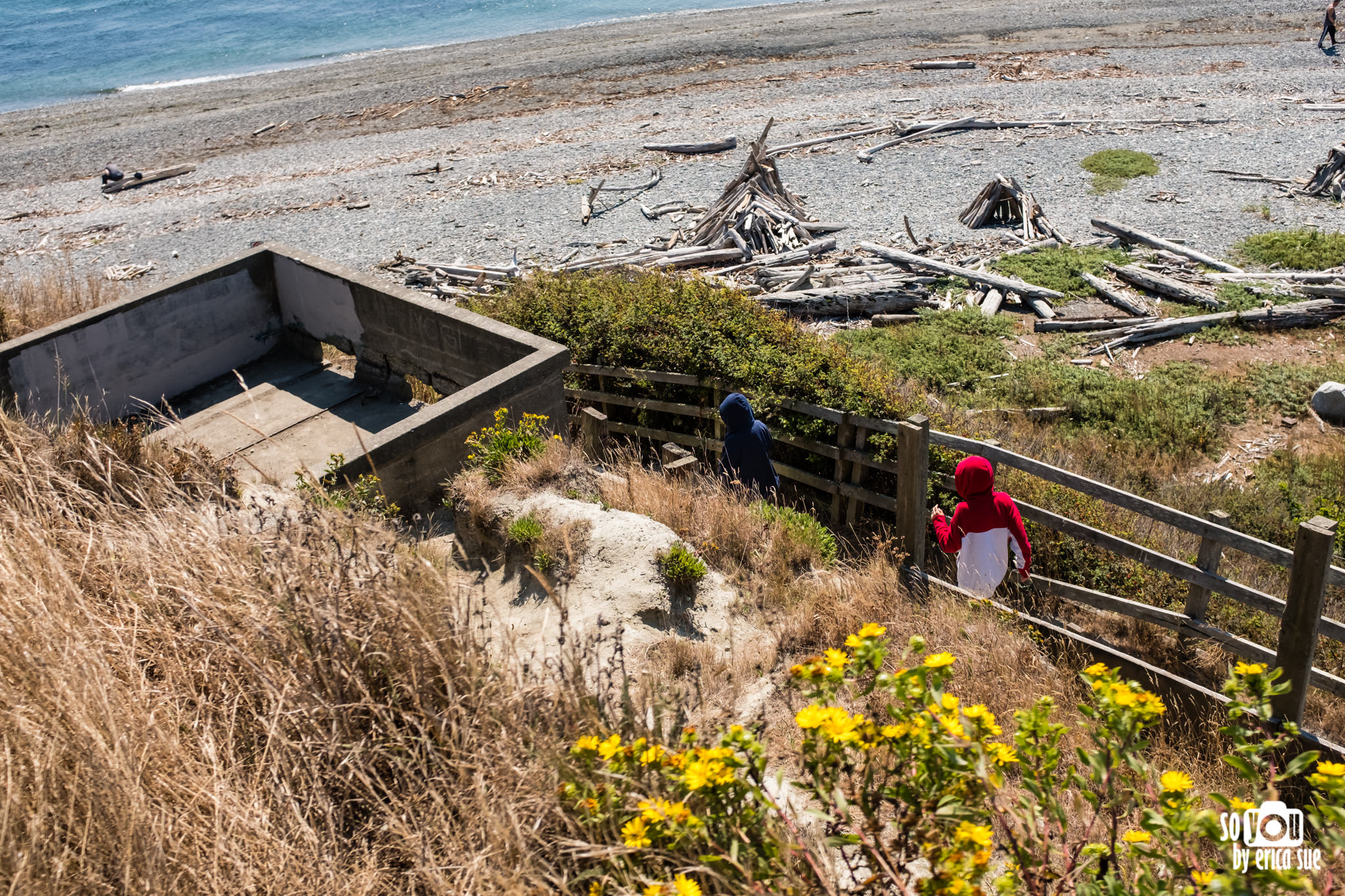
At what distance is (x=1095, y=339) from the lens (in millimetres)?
13125

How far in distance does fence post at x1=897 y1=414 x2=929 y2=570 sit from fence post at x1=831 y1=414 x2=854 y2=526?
2.68ft

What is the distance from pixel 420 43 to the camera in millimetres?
50344

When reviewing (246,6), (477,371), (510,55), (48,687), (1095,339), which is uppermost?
(246,6)

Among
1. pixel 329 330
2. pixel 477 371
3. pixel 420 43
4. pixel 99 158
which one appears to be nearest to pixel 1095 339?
pixel 477 371

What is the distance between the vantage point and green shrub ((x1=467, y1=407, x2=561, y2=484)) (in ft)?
24.0

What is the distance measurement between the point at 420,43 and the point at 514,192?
114 feet

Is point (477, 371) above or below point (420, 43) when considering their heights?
below

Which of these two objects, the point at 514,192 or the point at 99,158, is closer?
the point at 514,192

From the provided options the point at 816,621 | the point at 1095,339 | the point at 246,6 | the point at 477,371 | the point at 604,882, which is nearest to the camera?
the point at 604,882

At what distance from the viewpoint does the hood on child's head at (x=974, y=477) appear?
5965 mm

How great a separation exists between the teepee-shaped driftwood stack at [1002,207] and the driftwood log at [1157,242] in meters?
0.99

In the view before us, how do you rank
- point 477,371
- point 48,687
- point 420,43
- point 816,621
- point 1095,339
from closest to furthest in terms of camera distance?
point 48,687 < point 816,621 < point 477,371 < point 1095,339 < point 420,43

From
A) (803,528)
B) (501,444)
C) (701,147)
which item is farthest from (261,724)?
(701,147)

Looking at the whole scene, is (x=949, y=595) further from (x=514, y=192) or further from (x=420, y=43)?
(x=420, y=43)
